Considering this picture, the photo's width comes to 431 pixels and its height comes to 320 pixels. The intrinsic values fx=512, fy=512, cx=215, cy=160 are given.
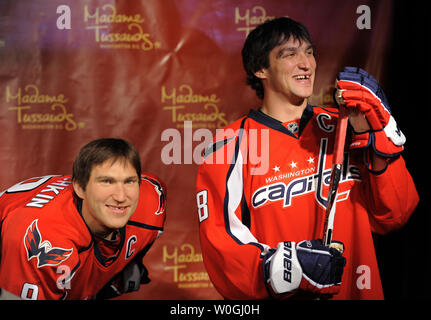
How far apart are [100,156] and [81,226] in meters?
0.26

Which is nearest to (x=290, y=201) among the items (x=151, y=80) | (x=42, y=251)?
(x=42, y=251)

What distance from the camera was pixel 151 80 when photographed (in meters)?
2.53

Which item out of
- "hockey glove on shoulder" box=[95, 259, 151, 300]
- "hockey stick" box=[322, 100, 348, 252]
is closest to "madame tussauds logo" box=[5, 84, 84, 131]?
"hockey glove on shoulder" box=[95, 259, 151, 300]

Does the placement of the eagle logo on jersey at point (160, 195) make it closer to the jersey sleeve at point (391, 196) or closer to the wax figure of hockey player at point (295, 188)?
the wax figure of hockey player at point (295, 188)

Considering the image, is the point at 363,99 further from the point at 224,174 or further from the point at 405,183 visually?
the point at 224,174

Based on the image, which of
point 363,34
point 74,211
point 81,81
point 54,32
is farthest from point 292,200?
point 54,32

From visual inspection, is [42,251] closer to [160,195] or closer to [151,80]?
[160,195]

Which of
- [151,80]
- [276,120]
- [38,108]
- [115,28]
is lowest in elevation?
[276,120]

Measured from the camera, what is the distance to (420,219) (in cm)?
216

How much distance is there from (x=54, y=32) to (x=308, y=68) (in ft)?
4.46

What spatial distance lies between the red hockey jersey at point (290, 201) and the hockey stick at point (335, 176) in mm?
78

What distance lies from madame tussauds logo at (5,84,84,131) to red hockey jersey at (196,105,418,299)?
108 cm

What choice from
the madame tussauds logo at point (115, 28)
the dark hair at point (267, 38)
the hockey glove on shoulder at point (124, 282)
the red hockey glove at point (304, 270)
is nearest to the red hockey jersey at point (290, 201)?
the red hockey glove at point (304, 270)

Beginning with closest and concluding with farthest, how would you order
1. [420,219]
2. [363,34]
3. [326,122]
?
[326,122] → [420,219] → [363,34]
